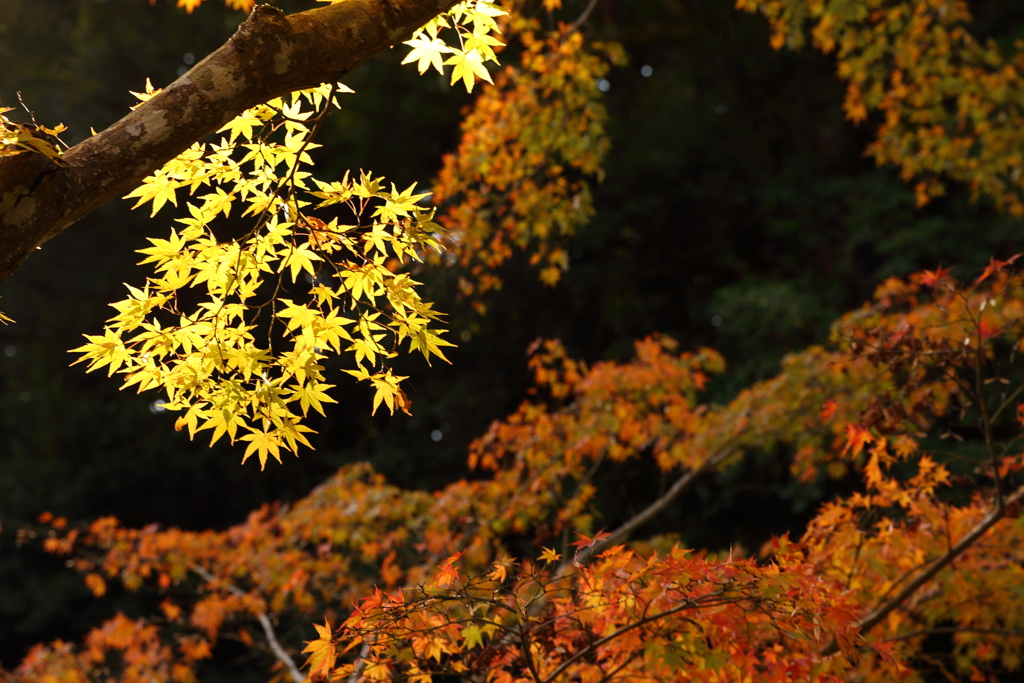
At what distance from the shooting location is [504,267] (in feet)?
27.7

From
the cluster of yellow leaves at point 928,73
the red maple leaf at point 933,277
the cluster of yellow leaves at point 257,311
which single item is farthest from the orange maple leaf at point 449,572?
the cluster of yellow leaves at point 928,73

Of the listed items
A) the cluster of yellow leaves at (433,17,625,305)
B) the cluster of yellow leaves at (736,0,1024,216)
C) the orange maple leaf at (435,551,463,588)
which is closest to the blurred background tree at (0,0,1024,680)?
the cluster of yellow leaves at (736,0,1024,216)

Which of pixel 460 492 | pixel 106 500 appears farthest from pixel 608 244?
pixel 106 500

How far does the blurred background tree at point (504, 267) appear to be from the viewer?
8.10 meters

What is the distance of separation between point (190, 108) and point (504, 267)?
7.12 m

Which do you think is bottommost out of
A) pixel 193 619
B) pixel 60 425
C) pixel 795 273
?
pixel 795 273

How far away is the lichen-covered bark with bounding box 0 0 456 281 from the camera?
4.08 feet

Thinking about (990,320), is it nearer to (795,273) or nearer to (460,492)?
(460,492)

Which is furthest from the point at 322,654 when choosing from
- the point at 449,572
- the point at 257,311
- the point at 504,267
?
the point at 504,267

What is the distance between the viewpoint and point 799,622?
1784 mm

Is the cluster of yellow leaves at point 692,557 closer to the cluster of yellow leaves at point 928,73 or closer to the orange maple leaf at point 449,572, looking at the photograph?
the orange maple leaf at point 449,572

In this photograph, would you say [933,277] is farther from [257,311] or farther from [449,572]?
[257,311]

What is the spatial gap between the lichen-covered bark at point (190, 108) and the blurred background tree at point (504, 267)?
21.7 ft

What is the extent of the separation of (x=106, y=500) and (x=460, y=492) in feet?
19.4
